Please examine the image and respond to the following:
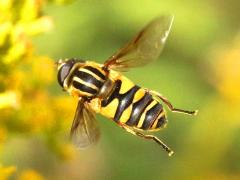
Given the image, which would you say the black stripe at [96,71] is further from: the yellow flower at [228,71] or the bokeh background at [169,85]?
the yellow flower at [228,71]

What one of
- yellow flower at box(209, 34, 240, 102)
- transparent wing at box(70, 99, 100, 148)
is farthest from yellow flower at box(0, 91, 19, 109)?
yellow flower at box(209, 34, 240, 102)

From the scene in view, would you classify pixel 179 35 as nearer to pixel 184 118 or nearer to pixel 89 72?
pixel 184 118

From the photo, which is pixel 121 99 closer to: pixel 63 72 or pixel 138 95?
pixel 138 95

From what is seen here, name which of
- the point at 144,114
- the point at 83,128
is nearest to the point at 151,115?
the point at 144,114

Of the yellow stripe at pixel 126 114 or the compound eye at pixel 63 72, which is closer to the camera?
the yellow stripe at pixel 126 114

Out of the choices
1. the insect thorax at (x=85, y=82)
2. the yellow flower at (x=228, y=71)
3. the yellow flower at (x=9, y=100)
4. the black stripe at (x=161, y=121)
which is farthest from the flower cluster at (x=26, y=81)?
the yellow flower at (x=228, y=71)

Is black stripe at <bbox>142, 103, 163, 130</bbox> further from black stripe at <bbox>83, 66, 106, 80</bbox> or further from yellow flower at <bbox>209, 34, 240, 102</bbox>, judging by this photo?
yellow flower at <bbox>209, 34, 240, 102</bbox>

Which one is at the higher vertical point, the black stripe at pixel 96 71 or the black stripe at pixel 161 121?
the black stripe at pixel 96 71
